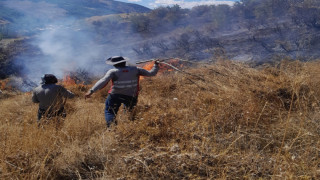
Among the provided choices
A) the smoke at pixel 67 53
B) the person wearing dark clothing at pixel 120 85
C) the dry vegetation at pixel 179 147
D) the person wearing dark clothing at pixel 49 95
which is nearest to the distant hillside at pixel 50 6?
the smoke at pixel 67 53

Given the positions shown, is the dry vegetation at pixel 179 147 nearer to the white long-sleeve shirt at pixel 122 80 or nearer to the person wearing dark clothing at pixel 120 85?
the person wearing dark clothing at pixel 120 85

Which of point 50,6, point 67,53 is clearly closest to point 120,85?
point 67,53

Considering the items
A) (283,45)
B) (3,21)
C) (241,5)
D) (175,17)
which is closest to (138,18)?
(175,17)

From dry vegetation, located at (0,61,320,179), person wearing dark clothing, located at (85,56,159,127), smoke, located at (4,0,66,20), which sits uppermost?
smoke, located at (4,0,66,20)

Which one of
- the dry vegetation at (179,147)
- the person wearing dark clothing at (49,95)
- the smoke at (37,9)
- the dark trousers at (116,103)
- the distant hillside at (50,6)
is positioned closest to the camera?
the dry vegetation at (179,147)

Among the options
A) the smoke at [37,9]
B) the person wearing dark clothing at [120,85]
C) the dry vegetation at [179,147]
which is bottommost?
the dry vegetation at [179,147]

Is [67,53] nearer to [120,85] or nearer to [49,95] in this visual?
[49,95]

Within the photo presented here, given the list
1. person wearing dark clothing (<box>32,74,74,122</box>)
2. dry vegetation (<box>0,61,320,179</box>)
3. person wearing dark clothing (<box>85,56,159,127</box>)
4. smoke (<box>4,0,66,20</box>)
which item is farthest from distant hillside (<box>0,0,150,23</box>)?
dry vegetation (<box>0,61,320,179</box>)

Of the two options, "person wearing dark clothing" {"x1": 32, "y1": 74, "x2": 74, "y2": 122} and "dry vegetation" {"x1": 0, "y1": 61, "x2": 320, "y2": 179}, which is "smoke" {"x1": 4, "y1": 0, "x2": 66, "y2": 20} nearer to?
"person wearing dark clothing" {"x1": 32, "y1": 74, "x2": 74, "y2": 122}

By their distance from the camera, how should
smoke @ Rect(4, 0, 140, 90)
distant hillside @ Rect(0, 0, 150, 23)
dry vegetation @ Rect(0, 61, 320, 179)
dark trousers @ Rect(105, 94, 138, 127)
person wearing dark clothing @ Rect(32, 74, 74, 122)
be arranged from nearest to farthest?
1. dry vegetation @ Rect(0, 61, 320, 179)
2. dark trousers @ Rect(105, 94, 138, 127)
3. person wearing dark clothing @ Rect(32, 74, 74, 122)
4. smoke @ Rect(4, 0, 140, 90)
5. distant hillside @ Rect(0, 0, 150, 23)

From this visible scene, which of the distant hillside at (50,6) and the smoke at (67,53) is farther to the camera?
the distant hillside at (50,6)

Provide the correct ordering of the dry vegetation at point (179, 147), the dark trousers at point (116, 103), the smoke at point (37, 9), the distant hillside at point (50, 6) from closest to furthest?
the dry vegetation at point (179, 147) < the dark trousers at point (116, 103) < the distant hillside at point (50, 6) < the smoke at point (37, 9)

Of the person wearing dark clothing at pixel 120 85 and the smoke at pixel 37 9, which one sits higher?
the smoke at pixel 37 9

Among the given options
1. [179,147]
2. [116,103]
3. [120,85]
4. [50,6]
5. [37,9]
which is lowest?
[179,147]
